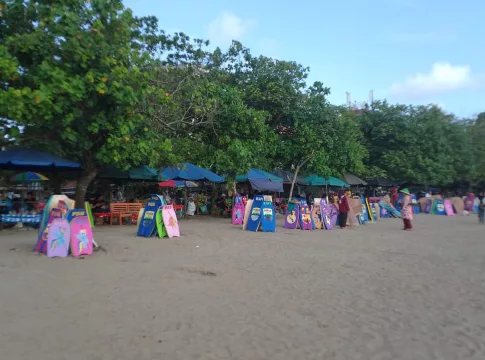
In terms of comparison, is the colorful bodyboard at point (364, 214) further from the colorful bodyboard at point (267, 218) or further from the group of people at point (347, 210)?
the colorful bodyboard at point (267, 218)

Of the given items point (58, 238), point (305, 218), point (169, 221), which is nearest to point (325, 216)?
point (305, 218)

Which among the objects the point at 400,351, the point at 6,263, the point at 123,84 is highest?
the point at 123,84

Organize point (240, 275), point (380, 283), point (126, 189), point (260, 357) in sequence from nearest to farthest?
point (260, 357) < point (380, 283) < point (240, 275) < point (126, 189)

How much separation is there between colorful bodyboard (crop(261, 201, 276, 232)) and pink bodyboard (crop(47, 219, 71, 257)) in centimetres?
713

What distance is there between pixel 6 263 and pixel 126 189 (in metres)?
17.0

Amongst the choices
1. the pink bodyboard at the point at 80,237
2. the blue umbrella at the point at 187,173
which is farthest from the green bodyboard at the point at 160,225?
the blue umbrella at the point at 187,173

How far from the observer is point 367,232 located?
15.4m

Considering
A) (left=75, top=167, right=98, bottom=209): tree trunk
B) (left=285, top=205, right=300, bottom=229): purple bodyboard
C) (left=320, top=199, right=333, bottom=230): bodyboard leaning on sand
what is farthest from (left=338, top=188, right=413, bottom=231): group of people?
(left=75, top=167, right=98, bottom=209): tree trunk

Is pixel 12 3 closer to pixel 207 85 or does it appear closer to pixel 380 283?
pixel 207 85

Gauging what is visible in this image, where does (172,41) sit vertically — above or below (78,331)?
above

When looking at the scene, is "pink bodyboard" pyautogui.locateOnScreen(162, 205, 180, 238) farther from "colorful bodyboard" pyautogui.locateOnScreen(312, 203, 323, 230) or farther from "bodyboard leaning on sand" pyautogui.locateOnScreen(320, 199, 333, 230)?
"bodyboard leaning on sand" pyautogui.locateOnScreen(320, 199, 333, 230)

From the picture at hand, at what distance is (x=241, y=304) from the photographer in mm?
5914

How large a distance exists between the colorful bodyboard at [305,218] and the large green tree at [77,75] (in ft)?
19.9

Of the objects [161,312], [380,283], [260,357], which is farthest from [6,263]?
[380,283]
